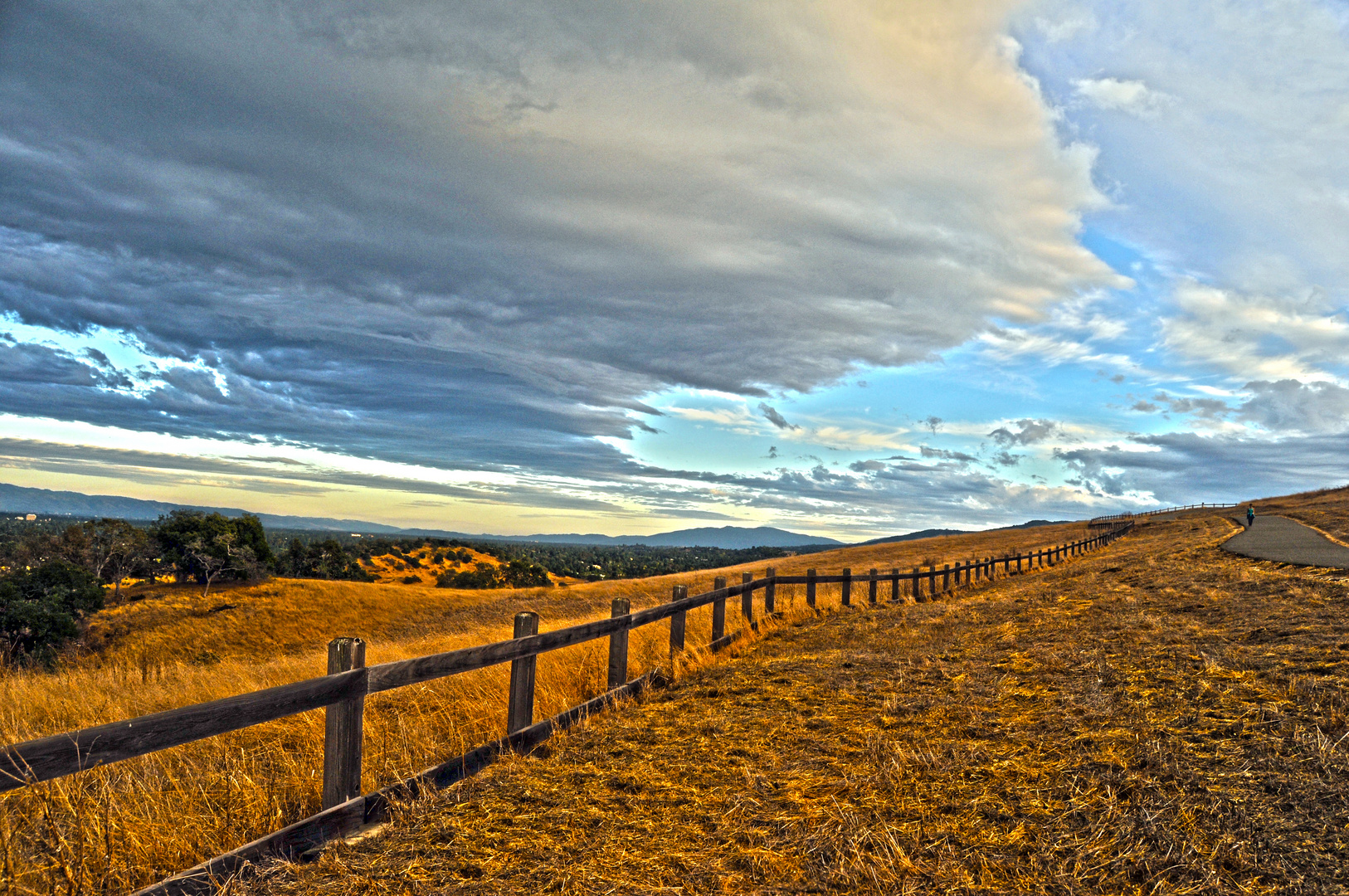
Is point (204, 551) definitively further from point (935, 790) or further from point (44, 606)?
point (935, 790)

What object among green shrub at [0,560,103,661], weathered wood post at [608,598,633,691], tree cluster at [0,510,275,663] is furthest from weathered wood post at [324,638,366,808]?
tree cluster at [0,510,275,663]

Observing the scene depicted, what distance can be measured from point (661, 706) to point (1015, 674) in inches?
157

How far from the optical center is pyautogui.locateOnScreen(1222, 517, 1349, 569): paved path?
18.5 meters

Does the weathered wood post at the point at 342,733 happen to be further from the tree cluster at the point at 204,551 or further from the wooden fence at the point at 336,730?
the tree cluster at the point at 204,551

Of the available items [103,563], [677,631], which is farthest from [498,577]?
[677,631]

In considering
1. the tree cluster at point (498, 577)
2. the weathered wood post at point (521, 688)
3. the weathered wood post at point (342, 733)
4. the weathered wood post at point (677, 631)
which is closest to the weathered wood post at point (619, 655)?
the weathered wood post at point (677, 631)

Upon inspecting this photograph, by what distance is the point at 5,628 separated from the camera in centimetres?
3534

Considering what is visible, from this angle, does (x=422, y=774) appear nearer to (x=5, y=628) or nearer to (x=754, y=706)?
(x=754, y=706)

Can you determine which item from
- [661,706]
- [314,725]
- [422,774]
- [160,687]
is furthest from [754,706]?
[160,687]

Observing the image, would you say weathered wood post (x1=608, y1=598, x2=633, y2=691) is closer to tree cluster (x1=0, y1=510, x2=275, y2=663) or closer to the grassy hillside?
the grassy hillside

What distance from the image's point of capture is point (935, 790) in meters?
5.06

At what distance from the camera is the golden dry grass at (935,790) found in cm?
399

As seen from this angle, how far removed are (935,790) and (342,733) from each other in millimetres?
3830

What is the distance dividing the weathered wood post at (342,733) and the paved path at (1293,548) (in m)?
19.5
